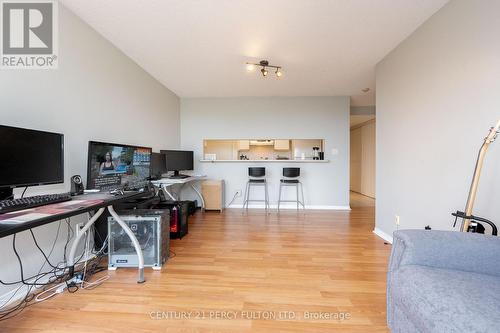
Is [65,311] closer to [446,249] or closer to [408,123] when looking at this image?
[446,249]

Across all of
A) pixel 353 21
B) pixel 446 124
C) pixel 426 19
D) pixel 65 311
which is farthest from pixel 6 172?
pixel 426 19

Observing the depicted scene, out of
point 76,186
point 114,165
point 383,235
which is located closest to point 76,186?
point 76,186

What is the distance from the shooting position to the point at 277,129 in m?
4.95

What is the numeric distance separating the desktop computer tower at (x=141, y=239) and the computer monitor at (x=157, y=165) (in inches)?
47.0

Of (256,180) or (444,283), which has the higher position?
(256,180)

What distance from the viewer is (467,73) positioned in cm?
180

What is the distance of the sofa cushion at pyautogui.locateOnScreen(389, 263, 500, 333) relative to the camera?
2.74ft

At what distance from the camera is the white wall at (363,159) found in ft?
20.6

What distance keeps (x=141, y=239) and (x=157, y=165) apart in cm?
148

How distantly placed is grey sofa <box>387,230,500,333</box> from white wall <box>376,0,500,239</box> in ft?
2.34

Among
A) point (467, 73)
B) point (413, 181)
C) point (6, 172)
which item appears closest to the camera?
point (6, 172)

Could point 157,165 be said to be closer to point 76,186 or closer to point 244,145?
point 76,186

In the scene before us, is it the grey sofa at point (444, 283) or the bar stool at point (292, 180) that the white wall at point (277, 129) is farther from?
the grey sofa at point (444, 283)

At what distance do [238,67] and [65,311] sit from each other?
3317mm
